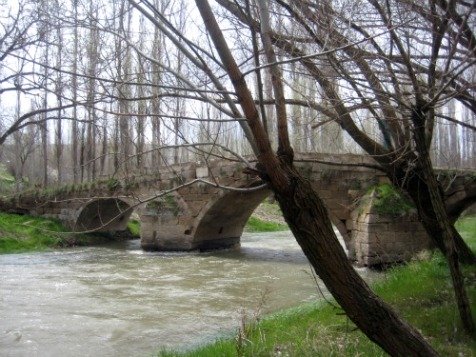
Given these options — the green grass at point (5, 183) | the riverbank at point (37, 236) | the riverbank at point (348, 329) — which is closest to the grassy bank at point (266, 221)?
the riverbank at point (37, 236)

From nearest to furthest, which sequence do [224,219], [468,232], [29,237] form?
[468,232] → [224,219] → [29,237]

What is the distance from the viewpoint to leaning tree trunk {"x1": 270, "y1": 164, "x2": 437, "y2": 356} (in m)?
2.86

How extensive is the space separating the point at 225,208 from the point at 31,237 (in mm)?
6639

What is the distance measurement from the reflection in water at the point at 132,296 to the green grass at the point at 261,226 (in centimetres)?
872

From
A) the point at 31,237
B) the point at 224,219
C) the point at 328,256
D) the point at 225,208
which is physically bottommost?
the point at 31,237

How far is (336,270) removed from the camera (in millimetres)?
2859

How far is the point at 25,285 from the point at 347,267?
29.2 ft

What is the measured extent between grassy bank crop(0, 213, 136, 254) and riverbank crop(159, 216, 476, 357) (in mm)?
11090

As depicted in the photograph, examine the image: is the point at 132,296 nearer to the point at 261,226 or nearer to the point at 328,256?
the point at 328,256

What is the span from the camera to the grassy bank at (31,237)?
16.5m

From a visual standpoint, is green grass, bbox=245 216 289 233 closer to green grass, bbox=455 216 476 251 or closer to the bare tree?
green grass, bbox=455 216 476 251

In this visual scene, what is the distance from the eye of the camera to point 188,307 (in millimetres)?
8156

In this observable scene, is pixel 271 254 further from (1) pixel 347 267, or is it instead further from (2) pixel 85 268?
(1) pixel 347 267

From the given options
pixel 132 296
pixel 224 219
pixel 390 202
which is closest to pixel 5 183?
pixel 224 219
